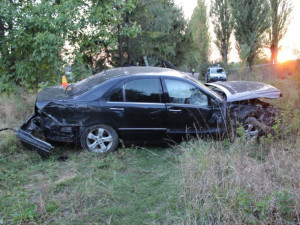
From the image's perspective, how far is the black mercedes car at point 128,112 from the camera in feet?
14.6

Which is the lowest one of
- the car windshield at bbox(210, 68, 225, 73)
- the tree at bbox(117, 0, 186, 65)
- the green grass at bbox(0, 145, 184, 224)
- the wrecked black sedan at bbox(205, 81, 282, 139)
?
the green grass at bbox(0, 145, 184, 224)

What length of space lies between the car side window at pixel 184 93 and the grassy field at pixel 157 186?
921 mm

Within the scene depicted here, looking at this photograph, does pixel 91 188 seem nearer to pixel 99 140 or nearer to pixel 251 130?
pixel 99 140

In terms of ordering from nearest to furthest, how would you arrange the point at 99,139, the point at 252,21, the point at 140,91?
the point at 99,139, the point at 140,91, the point at 252,21

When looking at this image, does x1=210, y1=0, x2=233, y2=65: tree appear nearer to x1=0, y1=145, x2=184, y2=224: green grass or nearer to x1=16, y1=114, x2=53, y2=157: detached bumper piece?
x1=0, y1=145, x2=184, y2=224: green grass

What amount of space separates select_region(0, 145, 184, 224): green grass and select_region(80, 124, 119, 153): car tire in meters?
0.16

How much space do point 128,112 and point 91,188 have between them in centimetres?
163

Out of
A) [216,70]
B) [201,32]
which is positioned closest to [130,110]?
[216,70]

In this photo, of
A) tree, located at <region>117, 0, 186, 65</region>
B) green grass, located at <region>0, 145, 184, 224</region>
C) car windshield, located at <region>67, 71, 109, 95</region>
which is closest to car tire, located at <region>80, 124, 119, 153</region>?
green grass, located at <region>0, 145, 184, 224</region>

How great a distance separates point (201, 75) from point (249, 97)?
26.7 metres

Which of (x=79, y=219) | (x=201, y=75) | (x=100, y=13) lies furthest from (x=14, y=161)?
(x=201, y=75)

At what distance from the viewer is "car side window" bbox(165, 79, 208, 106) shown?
4.73 metres

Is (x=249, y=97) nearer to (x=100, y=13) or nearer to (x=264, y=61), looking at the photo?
(x=100, y=13)

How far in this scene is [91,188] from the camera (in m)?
3.35
